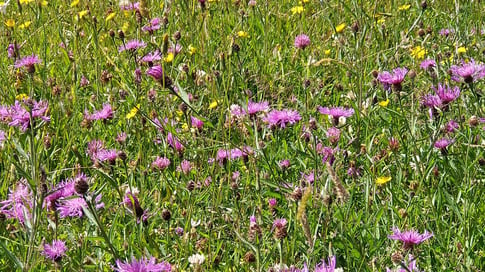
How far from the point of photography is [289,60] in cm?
264

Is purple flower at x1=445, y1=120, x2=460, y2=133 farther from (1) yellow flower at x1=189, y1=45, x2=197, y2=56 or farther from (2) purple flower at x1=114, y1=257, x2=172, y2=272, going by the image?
(1) yellow flower at x1=189, y1=45, x2=197, y2=56

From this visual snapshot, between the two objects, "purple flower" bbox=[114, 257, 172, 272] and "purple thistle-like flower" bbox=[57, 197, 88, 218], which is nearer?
"purple flower" bbox=[114, 257, 172, 272]

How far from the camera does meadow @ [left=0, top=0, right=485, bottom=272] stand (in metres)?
1.28

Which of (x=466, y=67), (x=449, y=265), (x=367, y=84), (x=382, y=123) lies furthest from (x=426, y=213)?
(x=367, y=84)

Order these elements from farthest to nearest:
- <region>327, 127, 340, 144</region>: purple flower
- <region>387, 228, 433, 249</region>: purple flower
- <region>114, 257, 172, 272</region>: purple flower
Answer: <region>327, 127, 340, 144</region>: purple flower → <region>387, 228, 433, 249</region>: purple flower → <region>114, 257, 172, 272</region>: purple flower

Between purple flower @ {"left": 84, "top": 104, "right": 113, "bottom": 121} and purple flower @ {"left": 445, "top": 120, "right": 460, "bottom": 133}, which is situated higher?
purple flower @ {"left": 445, "top": 120, "right": 460, "bottom": 133}

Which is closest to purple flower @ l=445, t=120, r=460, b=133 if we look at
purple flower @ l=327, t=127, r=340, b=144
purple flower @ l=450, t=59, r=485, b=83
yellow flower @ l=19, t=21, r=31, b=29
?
purple flower @ l=450, t=59, r=485, b=83

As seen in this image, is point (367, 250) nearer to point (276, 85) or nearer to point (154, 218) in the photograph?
point (154, 218)

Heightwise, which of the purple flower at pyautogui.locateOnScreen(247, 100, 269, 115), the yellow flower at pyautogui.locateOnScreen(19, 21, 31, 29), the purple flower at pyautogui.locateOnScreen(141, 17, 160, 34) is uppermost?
the purple flower at pyautogui.locateOnScreen(247, 100, 269, 115)

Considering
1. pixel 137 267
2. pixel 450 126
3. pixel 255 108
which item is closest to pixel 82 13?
pixel 255 108

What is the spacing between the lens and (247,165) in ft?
5.49

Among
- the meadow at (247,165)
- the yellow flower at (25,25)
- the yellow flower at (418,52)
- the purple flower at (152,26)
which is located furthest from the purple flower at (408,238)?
the yellow flower at (25,25)

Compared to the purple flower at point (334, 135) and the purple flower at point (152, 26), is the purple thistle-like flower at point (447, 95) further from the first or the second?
the purple flower at point (152, 26)

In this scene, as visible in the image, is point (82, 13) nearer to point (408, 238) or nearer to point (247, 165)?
point (247, 165)
